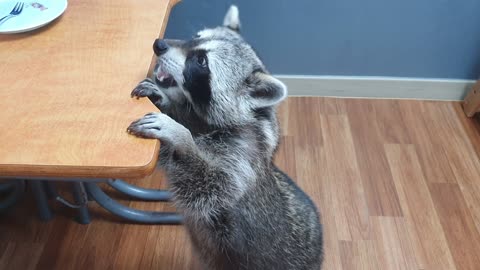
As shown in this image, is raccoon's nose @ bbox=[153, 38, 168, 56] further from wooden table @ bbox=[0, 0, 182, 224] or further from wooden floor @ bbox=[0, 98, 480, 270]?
wooden floor @ bbox=[0, 98, 480, 270]

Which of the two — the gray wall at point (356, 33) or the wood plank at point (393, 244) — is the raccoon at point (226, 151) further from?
the gray wall at point (356, 33)

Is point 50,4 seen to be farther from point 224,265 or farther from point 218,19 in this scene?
point 218,19

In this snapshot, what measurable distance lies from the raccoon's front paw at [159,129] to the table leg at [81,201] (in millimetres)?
Result: 914

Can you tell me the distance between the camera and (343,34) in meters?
2.36

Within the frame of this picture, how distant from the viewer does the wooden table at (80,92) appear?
85 centimetres

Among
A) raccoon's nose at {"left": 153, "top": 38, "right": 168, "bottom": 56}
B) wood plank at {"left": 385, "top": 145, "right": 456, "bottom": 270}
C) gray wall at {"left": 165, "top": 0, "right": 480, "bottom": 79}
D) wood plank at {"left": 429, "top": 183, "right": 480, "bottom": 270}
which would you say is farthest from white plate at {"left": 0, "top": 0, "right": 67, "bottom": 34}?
wood plank at {"left": 429, "top": 183, "right": 480, "bottom": 270}

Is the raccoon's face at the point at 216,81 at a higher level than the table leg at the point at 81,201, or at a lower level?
higher

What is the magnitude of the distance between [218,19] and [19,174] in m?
1.62

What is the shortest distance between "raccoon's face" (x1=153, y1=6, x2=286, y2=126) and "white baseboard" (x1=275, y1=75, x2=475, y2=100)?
4.18 feet

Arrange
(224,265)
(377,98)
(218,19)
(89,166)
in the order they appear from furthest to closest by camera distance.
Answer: (377,98)
(218,19)
(224,265)
(89,166)

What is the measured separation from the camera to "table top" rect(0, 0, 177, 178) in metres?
0.85

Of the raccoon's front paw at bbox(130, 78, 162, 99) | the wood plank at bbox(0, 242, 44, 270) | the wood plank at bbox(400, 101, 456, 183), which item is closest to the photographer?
the raccoon's front paw at bbox(130, 78, 162, 99)

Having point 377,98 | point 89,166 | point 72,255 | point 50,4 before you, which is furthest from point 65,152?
point 377,98

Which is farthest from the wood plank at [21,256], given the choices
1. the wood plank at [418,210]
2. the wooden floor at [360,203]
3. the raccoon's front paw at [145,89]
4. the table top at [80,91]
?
the wood plank at [418,210]
